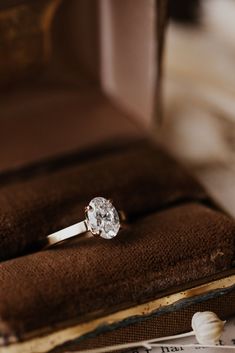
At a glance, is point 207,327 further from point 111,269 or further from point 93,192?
point 93,192

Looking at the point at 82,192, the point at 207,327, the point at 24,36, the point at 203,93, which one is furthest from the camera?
the point at 203,93

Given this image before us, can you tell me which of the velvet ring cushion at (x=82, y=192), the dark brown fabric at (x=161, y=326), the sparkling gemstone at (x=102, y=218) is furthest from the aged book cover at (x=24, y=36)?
the dark brown fabric at (x=161, y=326)

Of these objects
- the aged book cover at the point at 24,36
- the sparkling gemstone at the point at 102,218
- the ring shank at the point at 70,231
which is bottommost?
the ring shank at the point at 70,231

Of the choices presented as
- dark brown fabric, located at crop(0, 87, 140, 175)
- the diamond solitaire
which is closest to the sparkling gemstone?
the diamond solitaire

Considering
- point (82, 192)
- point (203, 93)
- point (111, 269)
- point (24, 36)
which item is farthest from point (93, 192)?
point (203, 93)

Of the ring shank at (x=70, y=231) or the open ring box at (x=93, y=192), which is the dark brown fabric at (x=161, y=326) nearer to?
the open ring box at (x=93, y=192)

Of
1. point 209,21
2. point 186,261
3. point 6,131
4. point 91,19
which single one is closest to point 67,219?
point 186,261

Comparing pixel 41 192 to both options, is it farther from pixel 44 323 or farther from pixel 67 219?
pixel 44 323

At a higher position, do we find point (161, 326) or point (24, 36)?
point (24, 36)
